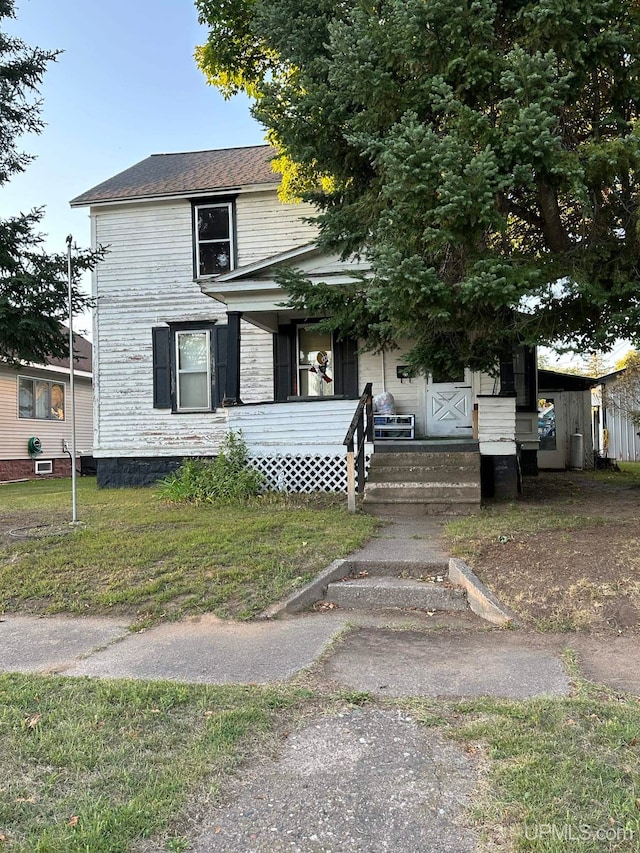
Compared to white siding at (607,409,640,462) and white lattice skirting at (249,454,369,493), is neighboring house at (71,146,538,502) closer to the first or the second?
white lattice skirting at (249,454,369,493)

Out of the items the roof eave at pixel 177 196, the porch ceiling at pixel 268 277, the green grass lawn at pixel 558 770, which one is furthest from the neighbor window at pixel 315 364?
the green grass lawn at pixel 558 770

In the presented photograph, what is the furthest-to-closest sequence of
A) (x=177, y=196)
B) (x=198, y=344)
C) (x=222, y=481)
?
(x=198, y=344) < (x=177, y=196) < (x=222, y=481)

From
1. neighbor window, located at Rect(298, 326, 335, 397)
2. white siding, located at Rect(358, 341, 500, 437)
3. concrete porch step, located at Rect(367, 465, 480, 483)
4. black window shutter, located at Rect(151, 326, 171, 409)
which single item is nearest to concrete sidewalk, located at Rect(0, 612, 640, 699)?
concrete porch step, located at Rect(367, 465, 480, 483)

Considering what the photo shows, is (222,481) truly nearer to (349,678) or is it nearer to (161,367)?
(161,367)

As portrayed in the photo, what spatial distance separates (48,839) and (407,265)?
5144mm

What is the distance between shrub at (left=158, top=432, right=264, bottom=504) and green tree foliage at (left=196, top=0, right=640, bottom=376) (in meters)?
3.80

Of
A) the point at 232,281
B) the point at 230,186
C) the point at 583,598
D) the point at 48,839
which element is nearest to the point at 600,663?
the point at 583,598

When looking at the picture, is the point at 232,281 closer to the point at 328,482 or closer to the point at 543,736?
the point at 328,482

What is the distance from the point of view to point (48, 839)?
2115mm

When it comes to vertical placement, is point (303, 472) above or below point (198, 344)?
below

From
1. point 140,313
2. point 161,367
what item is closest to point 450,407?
point 161,367

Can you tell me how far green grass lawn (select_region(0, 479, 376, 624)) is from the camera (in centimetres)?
520

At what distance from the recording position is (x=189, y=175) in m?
14.7

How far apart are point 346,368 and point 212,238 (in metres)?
4.30
